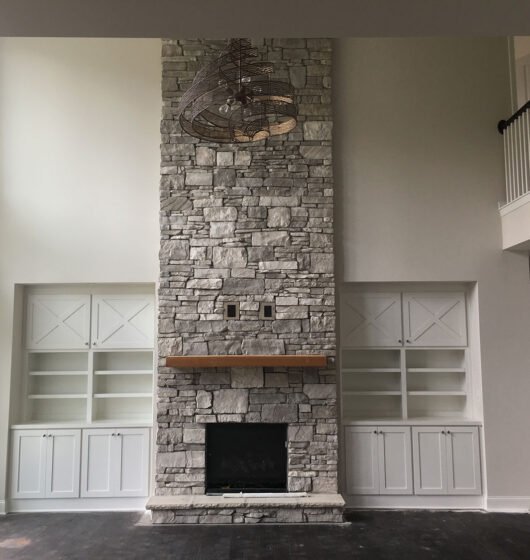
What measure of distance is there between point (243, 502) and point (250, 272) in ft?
7.01

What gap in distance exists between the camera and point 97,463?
5219 mm

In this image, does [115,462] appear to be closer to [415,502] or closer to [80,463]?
[80,463]

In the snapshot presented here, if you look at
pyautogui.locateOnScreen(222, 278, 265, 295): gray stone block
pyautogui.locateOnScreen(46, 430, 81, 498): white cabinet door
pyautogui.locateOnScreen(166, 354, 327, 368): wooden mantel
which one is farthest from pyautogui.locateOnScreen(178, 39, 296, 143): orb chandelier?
pyautogui.locateOnScreen(46, 430, 81, 498): white cabinet door

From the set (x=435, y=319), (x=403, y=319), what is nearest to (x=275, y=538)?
(x=403, y=319)

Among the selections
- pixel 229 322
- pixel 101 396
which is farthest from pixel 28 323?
pixel 229 322

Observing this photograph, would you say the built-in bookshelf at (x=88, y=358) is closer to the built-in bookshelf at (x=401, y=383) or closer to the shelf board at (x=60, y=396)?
the shelf board at (x=60, y=396)

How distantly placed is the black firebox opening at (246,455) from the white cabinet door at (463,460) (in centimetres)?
166

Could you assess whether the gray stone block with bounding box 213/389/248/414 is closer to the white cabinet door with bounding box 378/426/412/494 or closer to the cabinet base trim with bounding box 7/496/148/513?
the cabinet base trim with bounding box 7/496/148/513

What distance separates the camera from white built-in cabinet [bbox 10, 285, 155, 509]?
5195mm

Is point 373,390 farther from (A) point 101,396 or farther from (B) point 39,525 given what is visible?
(B) point 39,525

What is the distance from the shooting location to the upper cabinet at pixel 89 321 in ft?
17.8

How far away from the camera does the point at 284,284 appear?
519 cm

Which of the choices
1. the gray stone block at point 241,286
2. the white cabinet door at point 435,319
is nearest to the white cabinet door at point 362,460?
the white cabinet door at point 435,319

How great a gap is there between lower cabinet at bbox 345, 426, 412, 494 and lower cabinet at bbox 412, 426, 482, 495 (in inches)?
4.3
